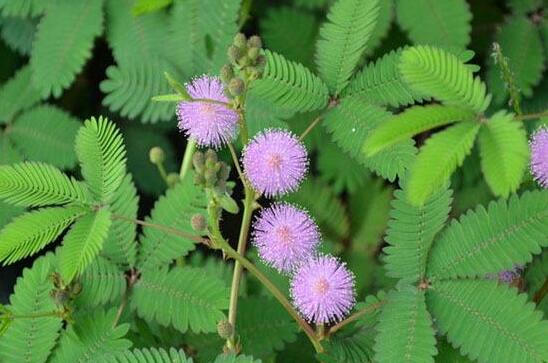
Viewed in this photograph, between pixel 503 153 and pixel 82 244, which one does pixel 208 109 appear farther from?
pixel 503 153

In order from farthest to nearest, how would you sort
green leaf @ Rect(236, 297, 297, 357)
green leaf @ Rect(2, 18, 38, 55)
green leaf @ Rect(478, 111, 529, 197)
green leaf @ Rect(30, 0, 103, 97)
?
green leaf @ Rect(2, 18, 38, 55) < green leaf @ Rect(30, 0, 103, 97) < green leaf @ Rect(236, 297, 297, 357) < green leaf @ Rect(478, 111, 529, 197)

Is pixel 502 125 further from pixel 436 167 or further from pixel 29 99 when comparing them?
pixel 29 99

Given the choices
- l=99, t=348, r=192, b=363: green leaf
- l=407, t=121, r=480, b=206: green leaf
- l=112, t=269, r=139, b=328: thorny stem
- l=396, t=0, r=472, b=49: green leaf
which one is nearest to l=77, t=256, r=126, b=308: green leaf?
l=112, t=269, r=139, b=328: thorny stem

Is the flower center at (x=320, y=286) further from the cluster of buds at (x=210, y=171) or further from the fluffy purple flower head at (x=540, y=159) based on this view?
the fluffy purple flower head at (x=540, y=159)

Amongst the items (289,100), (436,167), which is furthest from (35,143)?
(436,167)

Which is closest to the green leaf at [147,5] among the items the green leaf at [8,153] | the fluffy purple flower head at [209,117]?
the green leaf at [8,153]

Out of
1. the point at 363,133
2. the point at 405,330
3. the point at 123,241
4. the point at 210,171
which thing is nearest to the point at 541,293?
the point at 405,330

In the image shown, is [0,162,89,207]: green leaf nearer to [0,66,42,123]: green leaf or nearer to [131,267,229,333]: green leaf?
[131,267,229,333]: green leaf

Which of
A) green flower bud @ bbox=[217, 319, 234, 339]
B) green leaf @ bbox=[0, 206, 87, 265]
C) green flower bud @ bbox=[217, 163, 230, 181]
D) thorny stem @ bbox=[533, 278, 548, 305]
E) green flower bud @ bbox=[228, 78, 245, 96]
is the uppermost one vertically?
green flower bud @ bbox=[228, 78, 245, 96]
